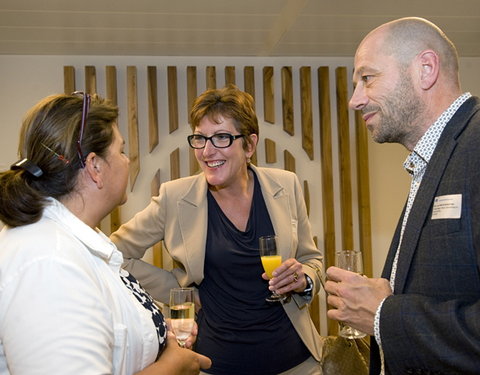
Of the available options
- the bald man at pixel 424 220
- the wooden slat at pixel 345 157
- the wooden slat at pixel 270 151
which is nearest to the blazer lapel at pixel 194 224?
the bald man at pixel 424 220

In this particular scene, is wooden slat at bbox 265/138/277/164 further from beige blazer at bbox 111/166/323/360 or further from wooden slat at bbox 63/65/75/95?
beige blazer at bbox 111/166/323/360

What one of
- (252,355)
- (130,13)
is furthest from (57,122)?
(130,13)

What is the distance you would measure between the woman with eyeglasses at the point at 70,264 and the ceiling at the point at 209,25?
208 cm

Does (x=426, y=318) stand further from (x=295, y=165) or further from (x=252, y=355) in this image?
(x=295, y=165)

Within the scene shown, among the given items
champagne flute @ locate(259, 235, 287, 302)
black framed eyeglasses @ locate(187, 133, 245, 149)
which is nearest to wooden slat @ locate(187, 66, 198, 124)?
black framed eyeglasses @ locate(187, 133, 245, 149)

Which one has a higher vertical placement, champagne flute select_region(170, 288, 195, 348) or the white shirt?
the white shirt

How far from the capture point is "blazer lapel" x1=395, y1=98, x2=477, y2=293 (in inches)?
54.2

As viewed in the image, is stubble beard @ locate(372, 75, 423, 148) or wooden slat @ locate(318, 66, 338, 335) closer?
stubble beard @ locate(372, 75, 423, 148)

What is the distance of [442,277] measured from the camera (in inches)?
51.0

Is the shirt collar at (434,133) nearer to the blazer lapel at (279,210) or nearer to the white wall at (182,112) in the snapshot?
the blazer lapel at (279,210)

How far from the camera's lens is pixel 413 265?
138 centimetres

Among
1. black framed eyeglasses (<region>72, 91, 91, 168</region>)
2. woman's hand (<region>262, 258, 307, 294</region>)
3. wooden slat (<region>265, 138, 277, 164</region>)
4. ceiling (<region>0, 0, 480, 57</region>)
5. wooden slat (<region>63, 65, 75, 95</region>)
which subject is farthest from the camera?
wooden slat (<region>265, 138, 277, 164</region>)

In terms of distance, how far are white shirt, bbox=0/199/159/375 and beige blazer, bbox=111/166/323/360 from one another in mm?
1005

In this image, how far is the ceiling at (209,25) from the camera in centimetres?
327
